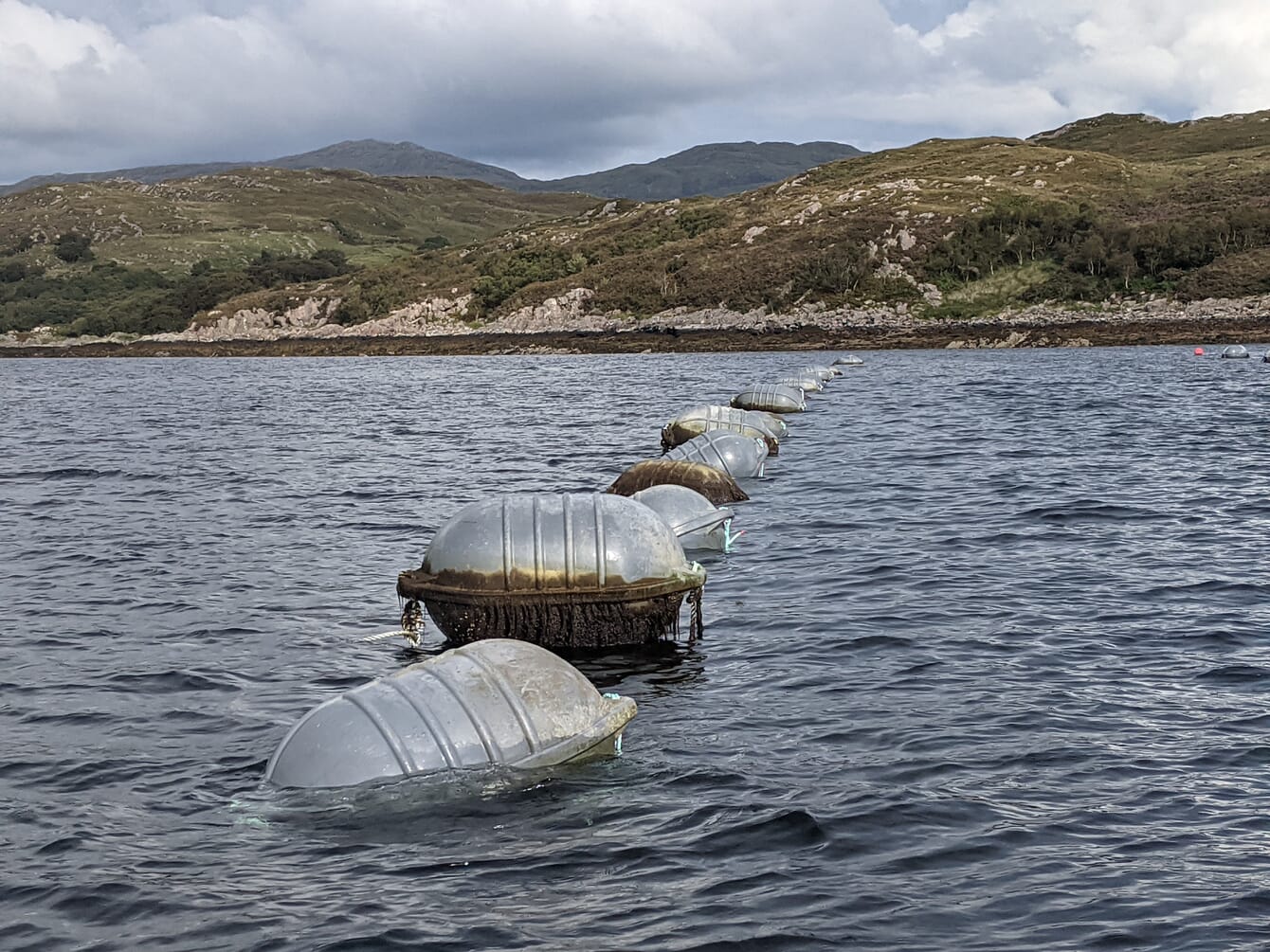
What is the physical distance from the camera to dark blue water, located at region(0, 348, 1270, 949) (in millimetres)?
7285

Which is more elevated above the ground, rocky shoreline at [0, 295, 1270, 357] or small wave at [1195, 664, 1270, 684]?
rocky shoreline at [0, 295, 1270, 357]

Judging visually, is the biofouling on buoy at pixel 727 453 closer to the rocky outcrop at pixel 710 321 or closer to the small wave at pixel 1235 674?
the small wave at pixel 1235 674

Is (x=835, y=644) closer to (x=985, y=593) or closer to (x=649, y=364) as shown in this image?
(x=985, y=593)

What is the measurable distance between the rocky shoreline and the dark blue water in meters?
74.2

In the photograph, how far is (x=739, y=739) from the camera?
33.8 feet

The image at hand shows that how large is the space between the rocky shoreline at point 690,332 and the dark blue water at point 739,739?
74.2 metres

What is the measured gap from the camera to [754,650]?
13.1m

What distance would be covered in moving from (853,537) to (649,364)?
68.1 m

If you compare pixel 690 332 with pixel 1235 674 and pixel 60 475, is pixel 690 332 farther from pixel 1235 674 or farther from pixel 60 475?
pixel 1235 674

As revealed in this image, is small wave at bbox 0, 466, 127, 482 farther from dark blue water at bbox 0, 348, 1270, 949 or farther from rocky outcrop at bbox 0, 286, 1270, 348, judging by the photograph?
rocky outcrop at bbox 0, 286, 1270, 348

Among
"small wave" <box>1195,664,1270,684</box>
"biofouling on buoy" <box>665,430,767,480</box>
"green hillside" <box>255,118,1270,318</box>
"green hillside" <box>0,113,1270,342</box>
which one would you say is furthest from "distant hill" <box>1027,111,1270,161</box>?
"small wave" <box>1195,664,1270,684</box>

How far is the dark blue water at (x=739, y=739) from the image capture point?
7.29 metres

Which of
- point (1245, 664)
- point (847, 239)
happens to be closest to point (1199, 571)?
point (1245, 664)

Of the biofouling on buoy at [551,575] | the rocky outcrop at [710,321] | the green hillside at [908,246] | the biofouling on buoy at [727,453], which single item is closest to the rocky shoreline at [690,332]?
the rocky outcrop at [710,321]
